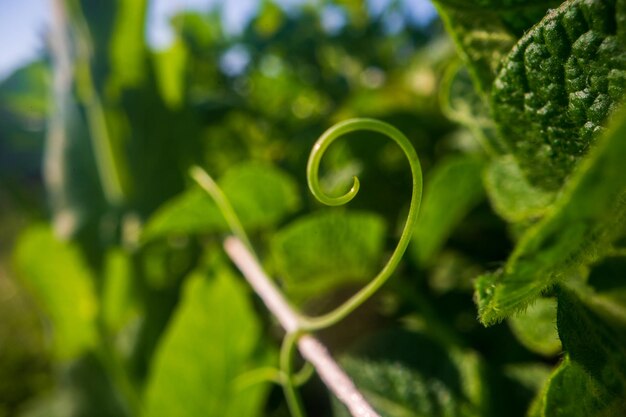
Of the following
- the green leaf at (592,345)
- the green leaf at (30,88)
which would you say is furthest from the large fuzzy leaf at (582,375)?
the green leaf at (30,88)

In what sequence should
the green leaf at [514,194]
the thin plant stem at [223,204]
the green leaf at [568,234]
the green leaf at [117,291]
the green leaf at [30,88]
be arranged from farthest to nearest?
the green leaf at [30,88]
the green leaf at [117,291]
the thin plant stem at [223,204]
the green leaf at [514,194]
the green leaf at [568,234]

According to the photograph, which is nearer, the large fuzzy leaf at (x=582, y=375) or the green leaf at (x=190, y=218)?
the large fuzzy leaf at (x=582, y=375)

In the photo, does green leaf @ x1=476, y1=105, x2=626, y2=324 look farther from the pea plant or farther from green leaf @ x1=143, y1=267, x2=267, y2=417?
green leaf @ x1=143, y1=267, x2=267, y2=417

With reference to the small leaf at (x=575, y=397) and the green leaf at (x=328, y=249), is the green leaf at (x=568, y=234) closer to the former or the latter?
the small leaf at (x=575, y=397)

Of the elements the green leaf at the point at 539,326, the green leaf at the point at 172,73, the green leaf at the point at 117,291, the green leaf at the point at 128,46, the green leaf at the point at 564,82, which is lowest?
the green leaf at the point at 539,326

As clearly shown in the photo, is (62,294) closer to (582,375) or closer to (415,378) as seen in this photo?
(415,378)

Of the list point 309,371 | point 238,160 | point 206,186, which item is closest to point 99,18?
point 238,160

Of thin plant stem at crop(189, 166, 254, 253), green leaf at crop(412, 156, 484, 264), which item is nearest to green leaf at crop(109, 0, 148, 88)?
thin plant stem at crop(189, 166, 254, 253)
